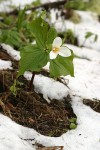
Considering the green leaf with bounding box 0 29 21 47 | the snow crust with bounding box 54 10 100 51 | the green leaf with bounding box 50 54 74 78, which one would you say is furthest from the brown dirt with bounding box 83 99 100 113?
the snow crust with bounding box 54 10 100 51

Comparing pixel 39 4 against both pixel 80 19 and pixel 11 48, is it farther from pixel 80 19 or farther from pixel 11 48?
pixel 11 48

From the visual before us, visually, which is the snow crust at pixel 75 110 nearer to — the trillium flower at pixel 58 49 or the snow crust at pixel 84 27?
the snow crust at pixel 84 27

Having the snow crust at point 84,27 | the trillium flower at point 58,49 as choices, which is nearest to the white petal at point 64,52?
the trillium flower at point 58,49

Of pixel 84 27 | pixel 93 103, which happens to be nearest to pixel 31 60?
pixel 93 103

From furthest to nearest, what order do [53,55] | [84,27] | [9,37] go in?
[84,27]
[9,37]
[53,55]

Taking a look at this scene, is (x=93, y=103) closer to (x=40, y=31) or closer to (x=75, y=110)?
(x=75, y=110)

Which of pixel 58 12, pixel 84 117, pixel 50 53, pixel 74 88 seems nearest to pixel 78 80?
pixel 74 88
